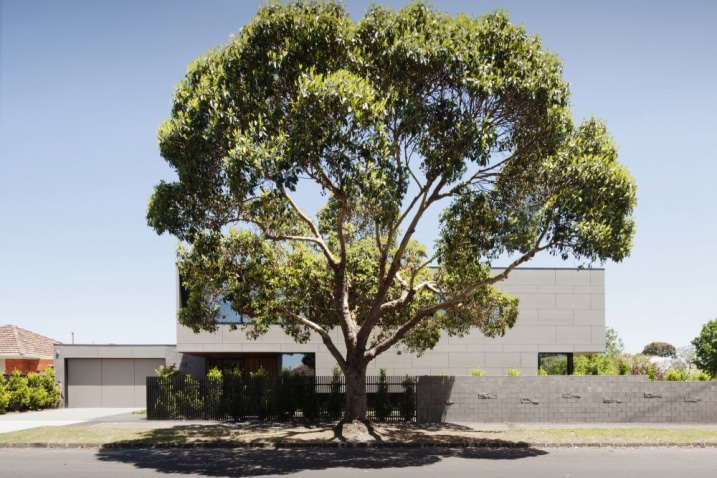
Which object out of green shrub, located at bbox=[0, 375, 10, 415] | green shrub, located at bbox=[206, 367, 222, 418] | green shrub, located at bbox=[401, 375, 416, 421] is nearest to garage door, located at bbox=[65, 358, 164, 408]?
green shrub, located at bbox=[0, 375, 10, 415]

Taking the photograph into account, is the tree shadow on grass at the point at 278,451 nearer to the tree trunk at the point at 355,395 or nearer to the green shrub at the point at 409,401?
the tree trunk at the point at 355,395

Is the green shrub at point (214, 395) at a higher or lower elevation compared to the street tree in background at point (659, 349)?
higher

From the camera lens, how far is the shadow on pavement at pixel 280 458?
50.4ft

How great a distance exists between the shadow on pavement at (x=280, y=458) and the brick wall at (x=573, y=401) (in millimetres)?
6496

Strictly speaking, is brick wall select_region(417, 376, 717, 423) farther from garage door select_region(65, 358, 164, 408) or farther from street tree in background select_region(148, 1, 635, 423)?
garage door select_region(65, 358, 164, 408)

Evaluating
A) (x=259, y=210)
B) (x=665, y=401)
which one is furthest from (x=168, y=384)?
(x=665, y=401)

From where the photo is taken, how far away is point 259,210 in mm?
19719

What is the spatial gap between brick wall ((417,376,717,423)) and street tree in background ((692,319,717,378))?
16.2 meters

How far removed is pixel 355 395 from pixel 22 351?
95.8 feet

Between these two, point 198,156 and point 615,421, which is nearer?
point 198,156

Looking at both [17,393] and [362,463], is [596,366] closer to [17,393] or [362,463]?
[362,463]

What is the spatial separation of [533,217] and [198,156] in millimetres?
7905

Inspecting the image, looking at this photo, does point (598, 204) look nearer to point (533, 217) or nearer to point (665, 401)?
point (533, 217)

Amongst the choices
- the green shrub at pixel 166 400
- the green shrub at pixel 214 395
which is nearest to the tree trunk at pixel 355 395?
the green shrub at pixel 214 395
